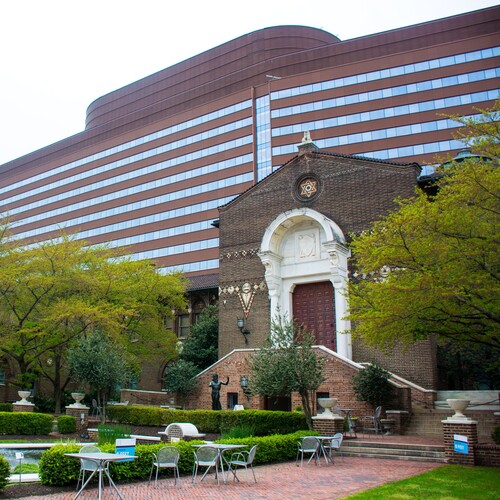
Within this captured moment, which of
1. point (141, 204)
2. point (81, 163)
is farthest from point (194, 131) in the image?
point (81, 163)

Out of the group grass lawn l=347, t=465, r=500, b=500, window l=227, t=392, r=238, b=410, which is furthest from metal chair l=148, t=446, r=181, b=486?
window l=227, t=392, r=238, b=410

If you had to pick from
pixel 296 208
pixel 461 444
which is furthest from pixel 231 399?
pixel 461 444

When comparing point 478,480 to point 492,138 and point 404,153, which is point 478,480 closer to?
point 492,138

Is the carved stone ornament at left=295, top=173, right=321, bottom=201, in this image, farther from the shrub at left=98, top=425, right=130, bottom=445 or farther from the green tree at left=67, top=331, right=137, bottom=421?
the shrub at left=98, top=425, right=130, bottom=445

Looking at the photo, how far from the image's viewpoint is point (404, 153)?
57.7 m

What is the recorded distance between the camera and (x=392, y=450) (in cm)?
1688

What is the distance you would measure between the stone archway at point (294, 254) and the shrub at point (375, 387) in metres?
6.12

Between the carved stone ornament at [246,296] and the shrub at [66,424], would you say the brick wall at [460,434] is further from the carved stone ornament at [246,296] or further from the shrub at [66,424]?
the carved stone ornament at [246,296]

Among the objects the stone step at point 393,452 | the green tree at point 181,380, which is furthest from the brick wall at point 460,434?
the green tree at point 181,380

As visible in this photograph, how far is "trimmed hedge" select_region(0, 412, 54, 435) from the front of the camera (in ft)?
74.0

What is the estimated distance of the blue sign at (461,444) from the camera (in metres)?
14.7

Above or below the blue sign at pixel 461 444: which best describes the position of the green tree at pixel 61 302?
above

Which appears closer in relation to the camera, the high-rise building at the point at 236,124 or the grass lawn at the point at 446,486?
the grass lawn at the point at 446,486

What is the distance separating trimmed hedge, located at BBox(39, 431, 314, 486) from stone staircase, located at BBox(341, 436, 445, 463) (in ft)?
7.75
